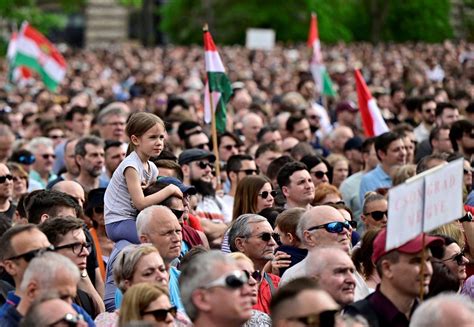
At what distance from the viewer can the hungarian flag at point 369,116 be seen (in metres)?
16.5

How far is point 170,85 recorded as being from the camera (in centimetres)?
2694

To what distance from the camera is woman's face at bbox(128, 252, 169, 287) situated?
8.26m

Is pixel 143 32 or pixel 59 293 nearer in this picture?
pixel 59 293

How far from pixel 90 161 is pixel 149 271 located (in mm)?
5290

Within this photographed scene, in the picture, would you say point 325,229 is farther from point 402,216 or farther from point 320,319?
point 320,319

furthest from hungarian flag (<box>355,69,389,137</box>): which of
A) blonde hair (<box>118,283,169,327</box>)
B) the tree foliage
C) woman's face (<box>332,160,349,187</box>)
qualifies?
the tree foliage

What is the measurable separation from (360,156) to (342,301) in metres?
7.94

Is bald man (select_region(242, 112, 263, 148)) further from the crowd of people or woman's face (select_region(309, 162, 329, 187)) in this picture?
woman's face (select_region(309, 162, 329, 187))

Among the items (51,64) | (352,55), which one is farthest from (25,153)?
(352,55)

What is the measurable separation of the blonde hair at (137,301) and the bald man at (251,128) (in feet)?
31.0

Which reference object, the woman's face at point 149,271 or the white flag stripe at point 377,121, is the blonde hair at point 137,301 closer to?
the woman's face at point 149,271

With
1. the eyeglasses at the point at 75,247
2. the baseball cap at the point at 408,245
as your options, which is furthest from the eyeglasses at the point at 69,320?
the eyeglasses at the point at 75,247

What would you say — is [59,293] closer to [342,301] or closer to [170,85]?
[342,301]

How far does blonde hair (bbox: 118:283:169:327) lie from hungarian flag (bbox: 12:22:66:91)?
18742 millimetres
